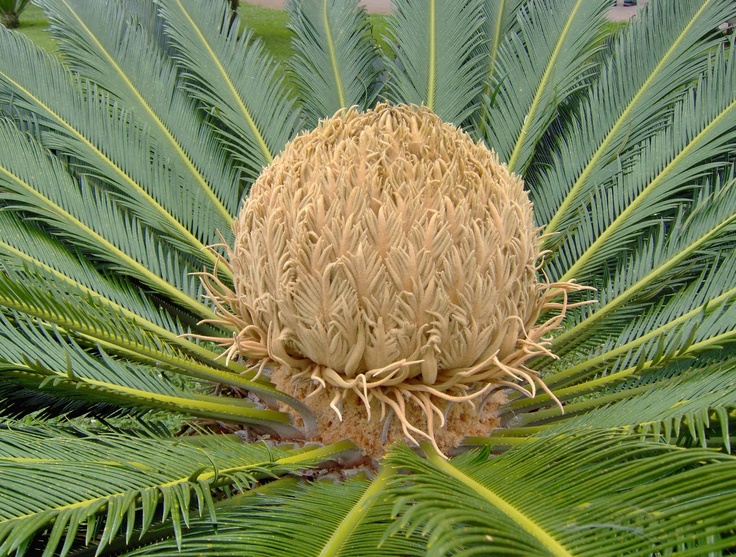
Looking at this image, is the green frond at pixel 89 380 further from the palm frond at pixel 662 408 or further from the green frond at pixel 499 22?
the green frond at pixel 499 22

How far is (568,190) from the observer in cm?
276

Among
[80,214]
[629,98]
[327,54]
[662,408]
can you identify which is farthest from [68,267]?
[629,98]

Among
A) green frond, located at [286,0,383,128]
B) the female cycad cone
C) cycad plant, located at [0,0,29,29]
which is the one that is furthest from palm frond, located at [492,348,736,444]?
cycad plant, located at [0,0,29,29]

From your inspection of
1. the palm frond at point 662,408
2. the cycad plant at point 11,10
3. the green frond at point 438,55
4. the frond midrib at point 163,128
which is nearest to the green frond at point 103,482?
the palm frond at point 662,408

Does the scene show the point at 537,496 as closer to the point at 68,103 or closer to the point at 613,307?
the point at 613,307

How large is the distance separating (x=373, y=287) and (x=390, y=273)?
0.05 meters

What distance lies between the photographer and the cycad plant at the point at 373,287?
1.23 m

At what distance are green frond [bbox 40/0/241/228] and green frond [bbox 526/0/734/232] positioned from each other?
1367mm

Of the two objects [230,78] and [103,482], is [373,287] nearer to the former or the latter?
[103,482]

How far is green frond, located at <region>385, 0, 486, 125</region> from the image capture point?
3002 millimetres

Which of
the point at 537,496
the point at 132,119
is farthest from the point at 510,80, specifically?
the point at 537,496

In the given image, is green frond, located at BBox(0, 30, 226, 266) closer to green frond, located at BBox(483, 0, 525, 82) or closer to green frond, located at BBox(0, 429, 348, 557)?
green frond, located at BBox(0, 429, 348, 557)

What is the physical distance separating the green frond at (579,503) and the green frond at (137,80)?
1.79 meters

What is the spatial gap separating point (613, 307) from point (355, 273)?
1125 mm
